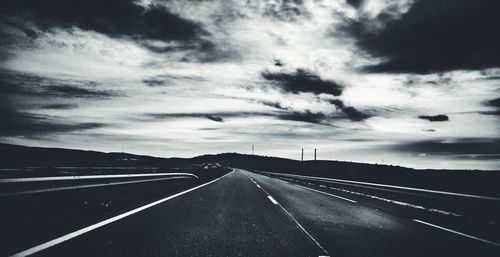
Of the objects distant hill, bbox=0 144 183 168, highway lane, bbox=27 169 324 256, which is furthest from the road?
distant hill, bbox=0 144 183 168

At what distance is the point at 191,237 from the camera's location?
5875 mm

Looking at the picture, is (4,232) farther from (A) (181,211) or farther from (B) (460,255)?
(B) (460,255)

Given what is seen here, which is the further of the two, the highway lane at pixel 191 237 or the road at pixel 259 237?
the road at pixel 259 237

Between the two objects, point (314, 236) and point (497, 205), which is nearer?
point (314, 236)

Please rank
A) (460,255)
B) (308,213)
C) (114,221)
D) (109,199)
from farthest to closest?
(109,199)
(308,213)
(114,221)
(460,255)

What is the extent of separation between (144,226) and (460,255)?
561 centimetres

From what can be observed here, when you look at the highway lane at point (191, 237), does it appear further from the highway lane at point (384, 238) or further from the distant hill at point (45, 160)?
the distant hill at point (45, 160)

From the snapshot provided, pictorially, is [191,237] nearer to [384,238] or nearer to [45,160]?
[384,238]

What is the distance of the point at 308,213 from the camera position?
9.63 meters

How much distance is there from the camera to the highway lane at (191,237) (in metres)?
4.82

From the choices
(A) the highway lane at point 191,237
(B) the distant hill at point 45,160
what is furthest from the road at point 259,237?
(B) the distant hill at point 45,160

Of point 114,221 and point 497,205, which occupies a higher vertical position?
point 497,205

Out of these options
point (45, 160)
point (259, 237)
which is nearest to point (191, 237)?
point (259, 237)

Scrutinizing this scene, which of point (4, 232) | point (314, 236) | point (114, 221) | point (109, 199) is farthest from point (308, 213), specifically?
point (4, 232)
